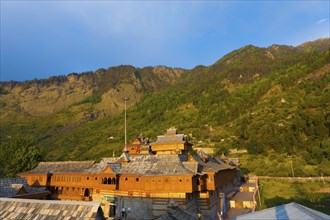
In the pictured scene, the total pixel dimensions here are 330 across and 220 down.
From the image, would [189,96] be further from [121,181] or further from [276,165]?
[121,181]

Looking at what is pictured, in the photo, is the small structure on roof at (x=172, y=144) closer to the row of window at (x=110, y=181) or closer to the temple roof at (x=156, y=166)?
the temple roof at (x=156, y=166)

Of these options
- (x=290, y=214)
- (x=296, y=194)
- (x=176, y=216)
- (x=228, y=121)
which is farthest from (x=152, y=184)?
(x=228, y=121)

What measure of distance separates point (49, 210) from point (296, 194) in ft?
120

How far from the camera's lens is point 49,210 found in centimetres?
1188

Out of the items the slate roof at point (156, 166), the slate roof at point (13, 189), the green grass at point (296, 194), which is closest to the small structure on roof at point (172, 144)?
the slate roof at point (156, 166)

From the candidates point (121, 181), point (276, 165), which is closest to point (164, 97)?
point (276, 165)

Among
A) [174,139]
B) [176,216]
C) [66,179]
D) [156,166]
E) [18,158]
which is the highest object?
[174,139]

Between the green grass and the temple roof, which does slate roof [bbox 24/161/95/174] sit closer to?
the temple roof

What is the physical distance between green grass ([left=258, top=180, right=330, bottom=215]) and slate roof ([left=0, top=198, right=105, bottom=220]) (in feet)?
79.6

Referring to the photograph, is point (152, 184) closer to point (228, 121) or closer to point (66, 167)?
point (66, 167)

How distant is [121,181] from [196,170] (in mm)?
8836

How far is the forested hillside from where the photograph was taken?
61750 millimetres

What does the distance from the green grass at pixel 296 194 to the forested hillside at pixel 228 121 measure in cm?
691

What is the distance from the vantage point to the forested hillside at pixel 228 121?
6175cm
